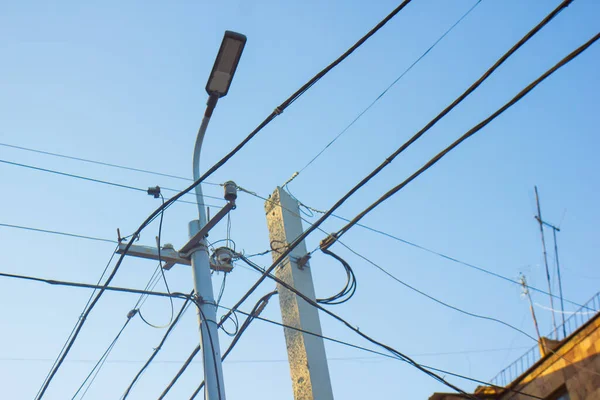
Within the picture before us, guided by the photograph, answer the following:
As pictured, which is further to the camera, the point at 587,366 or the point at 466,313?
the point at 587,366

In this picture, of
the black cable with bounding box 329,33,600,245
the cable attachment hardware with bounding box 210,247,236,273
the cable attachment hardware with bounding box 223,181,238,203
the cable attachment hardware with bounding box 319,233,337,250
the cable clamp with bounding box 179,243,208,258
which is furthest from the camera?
the cable attachment hardware with bounding box 319,233,337,250

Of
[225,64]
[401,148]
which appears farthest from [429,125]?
[225,64]

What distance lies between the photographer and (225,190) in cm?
802

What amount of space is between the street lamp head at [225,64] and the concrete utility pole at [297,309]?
8.32 ft

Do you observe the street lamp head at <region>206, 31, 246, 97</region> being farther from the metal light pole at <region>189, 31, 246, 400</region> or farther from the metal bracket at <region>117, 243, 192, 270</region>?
the metal bracket at <region>117, 243, 192, 270</region>

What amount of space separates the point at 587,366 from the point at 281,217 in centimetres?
539

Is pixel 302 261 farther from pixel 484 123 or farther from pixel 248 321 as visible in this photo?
pixel 484 123

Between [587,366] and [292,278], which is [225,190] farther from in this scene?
[587,366]

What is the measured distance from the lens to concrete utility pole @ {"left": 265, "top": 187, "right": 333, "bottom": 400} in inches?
341

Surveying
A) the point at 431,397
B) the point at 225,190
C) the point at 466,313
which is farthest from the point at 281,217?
the point at 431,397

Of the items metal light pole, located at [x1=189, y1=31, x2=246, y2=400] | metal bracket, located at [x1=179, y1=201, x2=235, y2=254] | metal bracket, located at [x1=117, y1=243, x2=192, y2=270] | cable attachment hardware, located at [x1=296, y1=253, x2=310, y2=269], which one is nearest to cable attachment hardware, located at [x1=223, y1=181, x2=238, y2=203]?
metal bracket, located at [x1=179, y1=201, x2=235, y2=254]

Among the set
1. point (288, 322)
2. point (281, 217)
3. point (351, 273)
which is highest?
point (281, 217)

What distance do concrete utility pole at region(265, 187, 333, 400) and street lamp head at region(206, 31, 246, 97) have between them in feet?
8.32

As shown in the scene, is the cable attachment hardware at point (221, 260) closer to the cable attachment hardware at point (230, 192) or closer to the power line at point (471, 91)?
the cable attachment hardware at point (230, 192)
